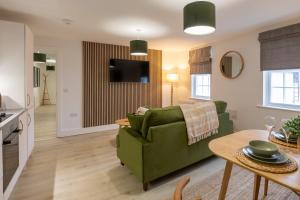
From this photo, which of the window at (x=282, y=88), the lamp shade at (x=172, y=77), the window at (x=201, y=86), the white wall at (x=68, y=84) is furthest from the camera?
the lamp shade at (x=172, y=77)

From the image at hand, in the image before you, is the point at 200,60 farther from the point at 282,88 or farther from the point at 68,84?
the point at 68,84

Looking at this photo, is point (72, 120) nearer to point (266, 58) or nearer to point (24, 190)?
point (24, 190)

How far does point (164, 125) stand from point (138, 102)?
322cm

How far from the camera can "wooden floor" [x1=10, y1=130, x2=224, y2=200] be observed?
2.06 metres

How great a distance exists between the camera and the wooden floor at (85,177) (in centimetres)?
206

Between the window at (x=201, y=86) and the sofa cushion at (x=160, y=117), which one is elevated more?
the window at (x=201, y=86)

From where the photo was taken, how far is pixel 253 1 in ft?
7.66

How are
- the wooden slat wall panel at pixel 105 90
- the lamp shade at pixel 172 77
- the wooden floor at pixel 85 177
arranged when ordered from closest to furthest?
the wooden floor at pixel 85 177 < the wooden slat wall panel at pixel 105 90 < the lamp shade at pixel 172 77

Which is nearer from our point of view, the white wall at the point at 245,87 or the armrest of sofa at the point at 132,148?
the armrest of sofa at the point at 132,148

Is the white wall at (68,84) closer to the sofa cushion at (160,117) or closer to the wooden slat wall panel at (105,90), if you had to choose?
the wooden slat wall panel at (105,90)

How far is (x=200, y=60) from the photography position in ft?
15.9

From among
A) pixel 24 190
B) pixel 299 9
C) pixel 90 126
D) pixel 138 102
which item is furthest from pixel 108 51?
pixel 299 9

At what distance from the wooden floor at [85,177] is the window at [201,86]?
2455 mm

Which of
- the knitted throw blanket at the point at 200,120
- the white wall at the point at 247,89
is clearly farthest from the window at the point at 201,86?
the knitted throw blanket at the point at 200,120
